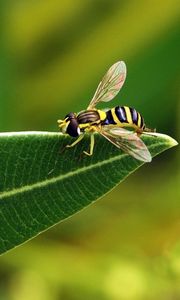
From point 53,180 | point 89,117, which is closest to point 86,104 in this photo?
point 89,117

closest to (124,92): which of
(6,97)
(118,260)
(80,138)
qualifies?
(6,97)

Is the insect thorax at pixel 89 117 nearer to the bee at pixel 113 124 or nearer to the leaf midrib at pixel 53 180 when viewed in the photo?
the bee at pixel 113 124

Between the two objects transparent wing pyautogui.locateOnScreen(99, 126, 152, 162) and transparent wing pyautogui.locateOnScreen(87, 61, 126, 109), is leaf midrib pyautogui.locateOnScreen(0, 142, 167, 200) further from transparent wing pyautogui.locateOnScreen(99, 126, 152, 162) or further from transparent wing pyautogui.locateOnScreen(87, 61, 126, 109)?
transparent wing pyautogui.locateOnScreen(87, 61, 126, 109)

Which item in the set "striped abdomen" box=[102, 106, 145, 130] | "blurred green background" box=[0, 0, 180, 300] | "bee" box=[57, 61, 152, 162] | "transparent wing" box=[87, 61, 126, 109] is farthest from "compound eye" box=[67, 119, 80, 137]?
"blurred green background" box=[0, 0, 180, 300]

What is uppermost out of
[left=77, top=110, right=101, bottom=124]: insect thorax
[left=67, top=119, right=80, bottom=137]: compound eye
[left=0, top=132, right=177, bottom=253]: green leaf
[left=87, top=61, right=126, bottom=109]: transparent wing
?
[left=87, top=61, right=126, bottom=109]: transparent wing

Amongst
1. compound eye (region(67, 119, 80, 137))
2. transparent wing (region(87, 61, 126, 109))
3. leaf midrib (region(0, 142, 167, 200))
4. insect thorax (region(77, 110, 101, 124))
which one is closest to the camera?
leaf midrib (region(0, 142, 167, 200))

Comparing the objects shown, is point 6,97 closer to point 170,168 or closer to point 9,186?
point 170,168

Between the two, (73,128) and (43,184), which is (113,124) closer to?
(73,128)
